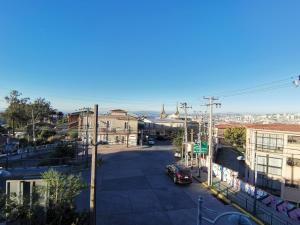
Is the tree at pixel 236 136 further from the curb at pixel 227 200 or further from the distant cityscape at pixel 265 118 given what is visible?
the curb at pixel 227 200

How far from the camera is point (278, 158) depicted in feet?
126

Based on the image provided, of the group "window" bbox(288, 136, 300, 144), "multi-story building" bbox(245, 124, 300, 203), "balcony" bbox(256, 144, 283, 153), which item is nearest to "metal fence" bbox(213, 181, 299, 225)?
"multi-story building" bbox(245, 124, 300, 203)

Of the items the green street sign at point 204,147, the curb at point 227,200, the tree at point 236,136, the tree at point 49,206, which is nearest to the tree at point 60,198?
the tree at point 49,206

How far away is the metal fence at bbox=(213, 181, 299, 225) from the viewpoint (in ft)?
59.0

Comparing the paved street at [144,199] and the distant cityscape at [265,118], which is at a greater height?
the distant cityscape at [265,118]

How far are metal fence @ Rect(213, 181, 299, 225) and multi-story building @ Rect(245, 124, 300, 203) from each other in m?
11.0

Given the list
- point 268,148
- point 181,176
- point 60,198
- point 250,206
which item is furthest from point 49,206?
point 268,148

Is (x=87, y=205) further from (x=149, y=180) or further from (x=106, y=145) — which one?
(x=106, y=145)

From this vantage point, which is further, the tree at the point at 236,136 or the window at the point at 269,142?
Answer: the tree at the point at 236,136

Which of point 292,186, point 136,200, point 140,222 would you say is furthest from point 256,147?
point 140,222

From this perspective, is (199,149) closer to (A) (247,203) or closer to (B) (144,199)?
(A) (247,203)

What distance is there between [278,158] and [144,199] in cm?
2292

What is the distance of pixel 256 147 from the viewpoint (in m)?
40.2

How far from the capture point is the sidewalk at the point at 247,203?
18375 millimetres
